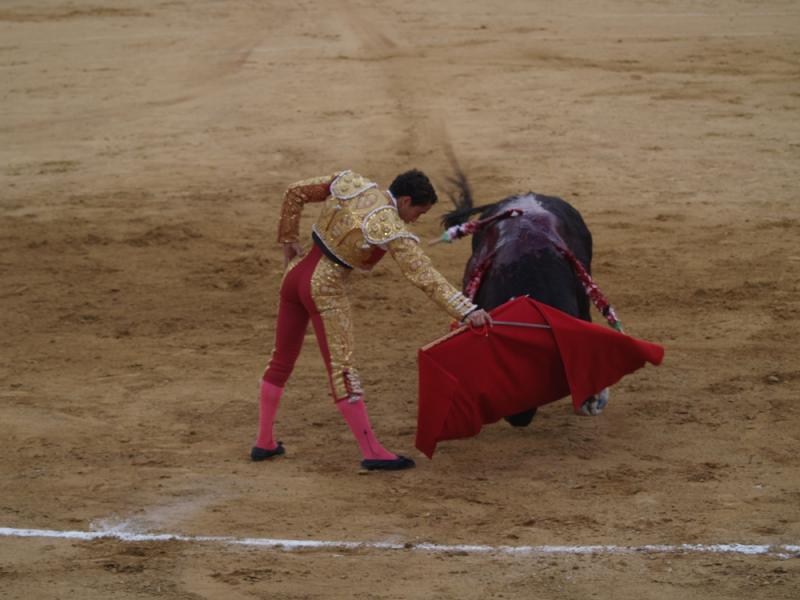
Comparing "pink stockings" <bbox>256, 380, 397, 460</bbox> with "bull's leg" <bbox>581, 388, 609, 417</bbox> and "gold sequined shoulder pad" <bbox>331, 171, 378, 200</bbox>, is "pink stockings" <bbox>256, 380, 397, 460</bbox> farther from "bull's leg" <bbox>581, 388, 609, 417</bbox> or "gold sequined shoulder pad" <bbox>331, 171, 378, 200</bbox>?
"bull's leg" <bbox>581, 388, 609, 417</bbox>

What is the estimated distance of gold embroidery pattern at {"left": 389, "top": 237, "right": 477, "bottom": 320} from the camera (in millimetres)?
5969

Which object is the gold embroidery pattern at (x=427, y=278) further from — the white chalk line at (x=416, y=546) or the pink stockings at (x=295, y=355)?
the white chalk line at (x=416, y=546)

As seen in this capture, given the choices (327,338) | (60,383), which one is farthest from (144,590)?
(60,383)

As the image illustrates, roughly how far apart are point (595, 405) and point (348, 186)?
180cm

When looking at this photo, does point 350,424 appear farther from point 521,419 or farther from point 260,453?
point 521,419

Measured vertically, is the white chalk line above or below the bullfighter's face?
below

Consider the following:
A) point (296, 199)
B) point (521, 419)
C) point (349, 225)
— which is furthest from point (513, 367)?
point (296, 199)

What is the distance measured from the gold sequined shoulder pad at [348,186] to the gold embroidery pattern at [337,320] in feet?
1.01

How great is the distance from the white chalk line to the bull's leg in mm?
1601

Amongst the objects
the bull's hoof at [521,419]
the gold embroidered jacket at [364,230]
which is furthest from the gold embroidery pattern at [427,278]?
the bull's hoof at [521,419]

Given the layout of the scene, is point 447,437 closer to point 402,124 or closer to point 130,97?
point 402,124

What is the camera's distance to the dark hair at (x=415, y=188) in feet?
20.0

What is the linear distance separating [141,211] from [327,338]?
523cm

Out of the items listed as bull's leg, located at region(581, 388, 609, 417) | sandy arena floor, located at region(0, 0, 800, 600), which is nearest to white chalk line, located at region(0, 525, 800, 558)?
sandy arena floor, located at region(0, 0, 800, 600)
